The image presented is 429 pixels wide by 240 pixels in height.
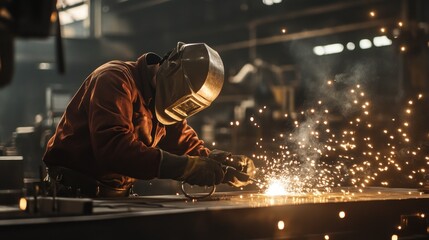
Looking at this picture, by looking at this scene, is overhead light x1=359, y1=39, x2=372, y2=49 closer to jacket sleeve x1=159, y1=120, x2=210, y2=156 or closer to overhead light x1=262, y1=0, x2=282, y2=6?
overhead light x1=262, y1=0, x2=282, y2=6

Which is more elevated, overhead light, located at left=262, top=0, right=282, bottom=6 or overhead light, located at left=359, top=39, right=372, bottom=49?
overhead light, located at left=262, top=0, right=282, bottom=6

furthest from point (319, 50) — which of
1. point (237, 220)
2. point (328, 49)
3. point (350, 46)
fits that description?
point (237, 220)

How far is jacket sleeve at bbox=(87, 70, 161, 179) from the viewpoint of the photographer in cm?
→ 387

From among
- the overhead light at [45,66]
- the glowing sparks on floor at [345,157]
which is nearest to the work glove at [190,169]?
the glowing sparks on floor at [345,157]

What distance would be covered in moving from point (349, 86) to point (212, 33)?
1089cm

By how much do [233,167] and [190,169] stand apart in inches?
19.0

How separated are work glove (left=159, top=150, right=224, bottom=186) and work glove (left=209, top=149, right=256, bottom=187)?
0.23m

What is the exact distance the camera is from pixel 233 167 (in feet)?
14.5

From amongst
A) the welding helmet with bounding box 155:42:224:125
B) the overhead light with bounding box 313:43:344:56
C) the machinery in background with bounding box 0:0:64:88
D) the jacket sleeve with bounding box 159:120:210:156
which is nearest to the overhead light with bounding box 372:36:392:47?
the overhead light with bounding box 313:43:344:56

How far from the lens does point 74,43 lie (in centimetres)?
1680

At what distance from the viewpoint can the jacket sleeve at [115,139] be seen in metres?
3.87

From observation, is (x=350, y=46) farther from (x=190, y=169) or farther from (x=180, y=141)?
(x=190, y=169)

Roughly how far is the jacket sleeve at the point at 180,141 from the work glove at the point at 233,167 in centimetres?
58

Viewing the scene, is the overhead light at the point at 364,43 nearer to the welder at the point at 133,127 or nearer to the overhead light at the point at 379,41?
the overhead light at the point at 379,41
